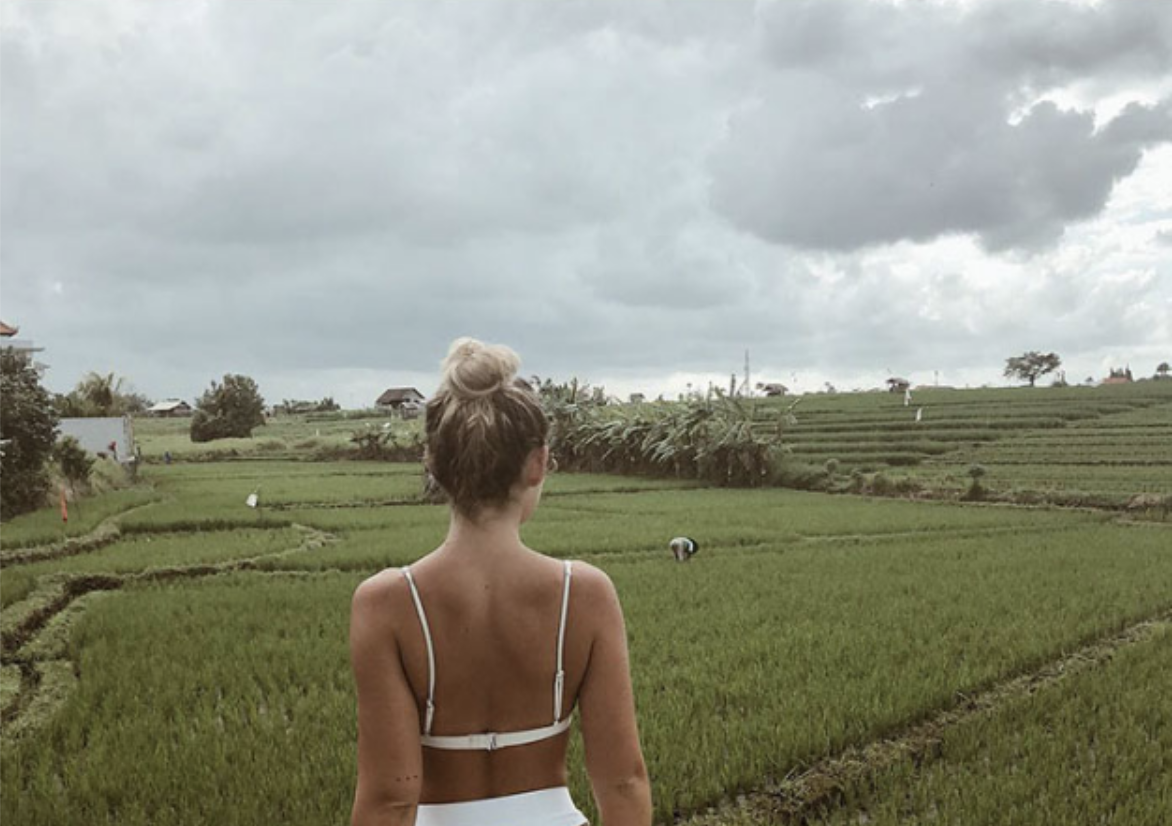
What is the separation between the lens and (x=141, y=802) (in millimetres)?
3348

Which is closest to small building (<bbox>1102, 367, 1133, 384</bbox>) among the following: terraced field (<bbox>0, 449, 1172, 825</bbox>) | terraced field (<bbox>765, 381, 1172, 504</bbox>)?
terraced field (<bbox>765, 381, 1172, 504</bbox>)

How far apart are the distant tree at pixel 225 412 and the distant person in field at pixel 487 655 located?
30033 mm

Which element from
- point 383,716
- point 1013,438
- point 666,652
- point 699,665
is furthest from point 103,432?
point 383,716

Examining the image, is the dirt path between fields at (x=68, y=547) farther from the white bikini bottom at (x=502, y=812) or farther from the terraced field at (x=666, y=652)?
the white bikini bottom at (x=502, y=812)

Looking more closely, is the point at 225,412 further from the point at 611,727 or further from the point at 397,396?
the point at 611,727

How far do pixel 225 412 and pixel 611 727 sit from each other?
30.6 m

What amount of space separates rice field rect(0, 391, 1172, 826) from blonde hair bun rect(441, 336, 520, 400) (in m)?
2.39

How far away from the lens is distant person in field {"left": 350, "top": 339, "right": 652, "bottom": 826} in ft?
4.44

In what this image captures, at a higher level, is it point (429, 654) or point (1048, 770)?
point (429, 654)

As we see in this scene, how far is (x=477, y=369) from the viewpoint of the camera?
4.40 feet

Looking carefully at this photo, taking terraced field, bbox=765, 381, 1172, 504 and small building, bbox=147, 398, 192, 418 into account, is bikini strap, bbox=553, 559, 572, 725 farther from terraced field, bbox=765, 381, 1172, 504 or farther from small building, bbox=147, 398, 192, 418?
small building, bbox=147, 398, 192, 418

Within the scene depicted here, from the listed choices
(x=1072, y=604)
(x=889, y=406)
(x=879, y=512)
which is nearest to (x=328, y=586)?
(x=1072, y=604)

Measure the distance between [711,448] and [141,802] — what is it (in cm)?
1607

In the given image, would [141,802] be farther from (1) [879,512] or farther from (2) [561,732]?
(1) [879,512]
